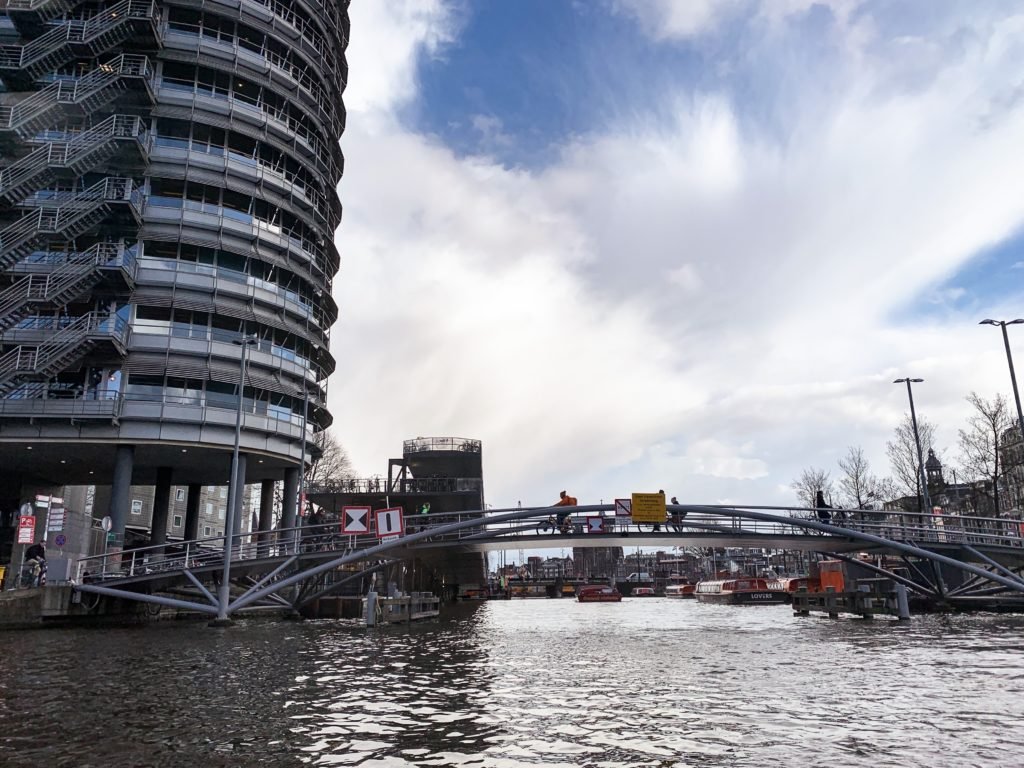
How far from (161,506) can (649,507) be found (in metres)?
33.2

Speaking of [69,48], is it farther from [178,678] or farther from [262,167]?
[178,678]

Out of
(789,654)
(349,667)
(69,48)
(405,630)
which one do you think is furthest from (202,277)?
(789,654)

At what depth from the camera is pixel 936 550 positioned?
3812 cm

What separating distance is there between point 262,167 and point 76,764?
141 feet

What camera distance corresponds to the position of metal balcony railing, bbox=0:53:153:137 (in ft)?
130

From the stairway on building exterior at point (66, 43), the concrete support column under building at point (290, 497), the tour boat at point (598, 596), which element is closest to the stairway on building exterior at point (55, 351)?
the concrete support column under building at point (290, 497)

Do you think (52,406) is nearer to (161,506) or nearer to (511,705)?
(161,506)

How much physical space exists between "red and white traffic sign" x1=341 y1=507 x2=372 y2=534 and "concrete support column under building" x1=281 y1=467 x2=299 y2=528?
15852 mm

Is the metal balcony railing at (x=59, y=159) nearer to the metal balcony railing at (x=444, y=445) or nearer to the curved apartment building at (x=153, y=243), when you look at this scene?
the curved apartment building at (x=153, y=243)

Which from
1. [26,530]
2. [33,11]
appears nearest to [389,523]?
[26,530]

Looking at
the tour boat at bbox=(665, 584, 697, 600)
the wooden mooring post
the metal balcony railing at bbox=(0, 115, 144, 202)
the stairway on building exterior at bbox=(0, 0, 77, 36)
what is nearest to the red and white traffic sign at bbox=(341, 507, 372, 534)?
the metal balcony railing at bbox=(0, 115, 144, 202)

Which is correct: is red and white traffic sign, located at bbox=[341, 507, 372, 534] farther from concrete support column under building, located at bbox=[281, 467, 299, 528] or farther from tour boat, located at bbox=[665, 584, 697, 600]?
tour boat, located at bbox=[665, 584, 697, 600]

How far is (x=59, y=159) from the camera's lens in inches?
1539

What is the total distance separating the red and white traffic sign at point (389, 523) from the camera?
31938 mm
